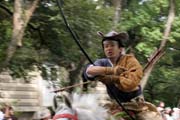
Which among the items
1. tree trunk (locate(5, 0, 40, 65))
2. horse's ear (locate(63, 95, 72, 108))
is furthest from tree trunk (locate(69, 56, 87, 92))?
horse's ear (locate(63, 95, 72, 108))

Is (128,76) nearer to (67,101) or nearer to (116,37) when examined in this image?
(116,37)

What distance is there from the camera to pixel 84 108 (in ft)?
16.4

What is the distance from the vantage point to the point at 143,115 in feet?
18.2

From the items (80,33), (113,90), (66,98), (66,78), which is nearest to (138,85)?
(113,90)

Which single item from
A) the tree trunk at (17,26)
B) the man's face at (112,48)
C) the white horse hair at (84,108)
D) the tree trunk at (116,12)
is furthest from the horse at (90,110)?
the tree trunk at (116,12)

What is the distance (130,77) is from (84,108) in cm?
54

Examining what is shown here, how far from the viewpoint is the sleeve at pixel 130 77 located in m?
5.13

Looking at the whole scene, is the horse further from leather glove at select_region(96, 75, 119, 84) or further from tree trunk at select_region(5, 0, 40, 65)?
tree trunk at select_region(5, 0, 40, 65)

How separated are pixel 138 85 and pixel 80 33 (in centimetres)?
802

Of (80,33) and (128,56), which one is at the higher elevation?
(128,56)

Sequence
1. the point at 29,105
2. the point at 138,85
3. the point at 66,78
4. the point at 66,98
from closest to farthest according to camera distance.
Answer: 1. the point at 66,98
2. the point at 138,85
3. the point at 66,78
4. the point at 29,105

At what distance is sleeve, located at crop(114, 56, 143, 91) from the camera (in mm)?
5133

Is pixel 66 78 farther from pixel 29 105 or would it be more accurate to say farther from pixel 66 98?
pixel 66 98

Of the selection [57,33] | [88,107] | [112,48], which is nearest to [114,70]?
[112,48]
